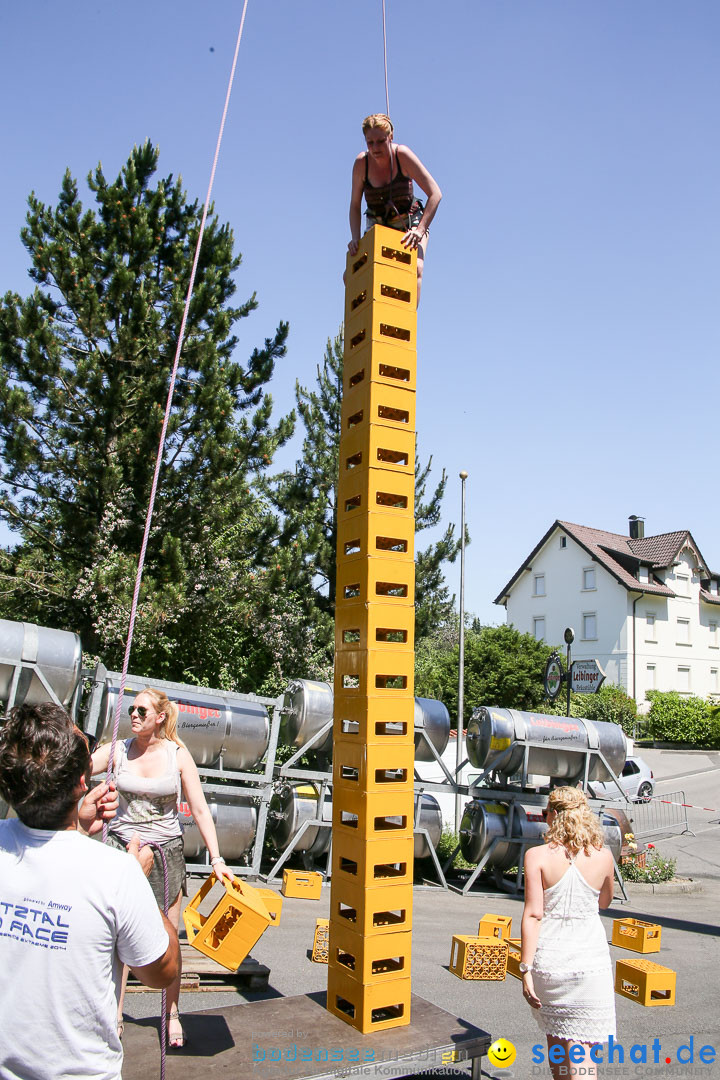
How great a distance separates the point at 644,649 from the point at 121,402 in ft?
102

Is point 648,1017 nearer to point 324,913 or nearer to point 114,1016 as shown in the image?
point 324,913

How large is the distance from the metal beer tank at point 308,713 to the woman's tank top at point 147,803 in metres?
6.64

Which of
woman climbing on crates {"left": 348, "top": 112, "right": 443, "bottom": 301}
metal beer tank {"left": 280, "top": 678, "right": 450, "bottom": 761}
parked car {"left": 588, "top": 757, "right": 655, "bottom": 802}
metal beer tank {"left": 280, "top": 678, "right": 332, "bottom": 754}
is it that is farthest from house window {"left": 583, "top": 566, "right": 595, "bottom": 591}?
woman climbing on crates {"left": 348, "top": 112, "right": 443, "bottom": 301}

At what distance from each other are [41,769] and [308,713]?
29.8 ft

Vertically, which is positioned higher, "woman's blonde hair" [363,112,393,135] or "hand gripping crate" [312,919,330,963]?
"woman's blonde hair" [363,112,393,135]

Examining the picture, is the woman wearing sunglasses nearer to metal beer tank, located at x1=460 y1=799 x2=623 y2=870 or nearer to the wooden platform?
the wooden platform

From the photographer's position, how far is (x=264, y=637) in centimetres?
1659

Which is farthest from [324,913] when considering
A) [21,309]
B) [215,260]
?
[215,260]

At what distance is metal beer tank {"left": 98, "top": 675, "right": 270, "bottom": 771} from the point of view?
9750mm

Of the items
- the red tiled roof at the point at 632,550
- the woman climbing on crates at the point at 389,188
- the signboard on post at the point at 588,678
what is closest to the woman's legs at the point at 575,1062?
the woman climbing on crates at the point at 389,188

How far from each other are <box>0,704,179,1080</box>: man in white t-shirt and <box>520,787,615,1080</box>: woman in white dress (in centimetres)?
200

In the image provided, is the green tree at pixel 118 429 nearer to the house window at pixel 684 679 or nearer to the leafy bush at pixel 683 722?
the leafy bush at pixel 683 722

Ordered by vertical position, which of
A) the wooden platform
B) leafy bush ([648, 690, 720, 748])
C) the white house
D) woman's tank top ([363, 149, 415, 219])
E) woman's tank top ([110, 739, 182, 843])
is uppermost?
the white house

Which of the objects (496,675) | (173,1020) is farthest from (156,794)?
(496,675)
